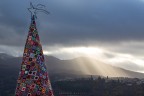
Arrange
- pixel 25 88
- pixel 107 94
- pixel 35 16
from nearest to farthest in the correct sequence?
pixel 25 88 < pixel 35 16 < pixel 107 94

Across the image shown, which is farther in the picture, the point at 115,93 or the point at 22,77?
the point at 115,93

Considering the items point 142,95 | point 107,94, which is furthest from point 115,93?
point 142,95

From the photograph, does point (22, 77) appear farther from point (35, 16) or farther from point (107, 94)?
point (107, 94)

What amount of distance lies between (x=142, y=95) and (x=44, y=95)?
146630 millimetres

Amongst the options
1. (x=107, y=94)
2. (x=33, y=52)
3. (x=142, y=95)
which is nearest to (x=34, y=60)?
(x=33, y=52)

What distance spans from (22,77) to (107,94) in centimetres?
16003

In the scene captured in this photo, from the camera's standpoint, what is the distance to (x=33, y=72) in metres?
40.6

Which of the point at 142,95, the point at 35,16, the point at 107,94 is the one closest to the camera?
the point at 35,16

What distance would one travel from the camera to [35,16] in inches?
1694

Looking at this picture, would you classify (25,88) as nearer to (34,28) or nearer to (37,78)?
(37,78)

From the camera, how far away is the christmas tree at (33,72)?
40469mm

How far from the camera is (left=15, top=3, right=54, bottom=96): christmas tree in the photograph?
40469mm

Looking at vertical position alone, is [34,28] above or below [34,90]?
above

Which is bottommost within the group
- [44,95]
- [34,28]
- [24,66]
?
[44,95]
